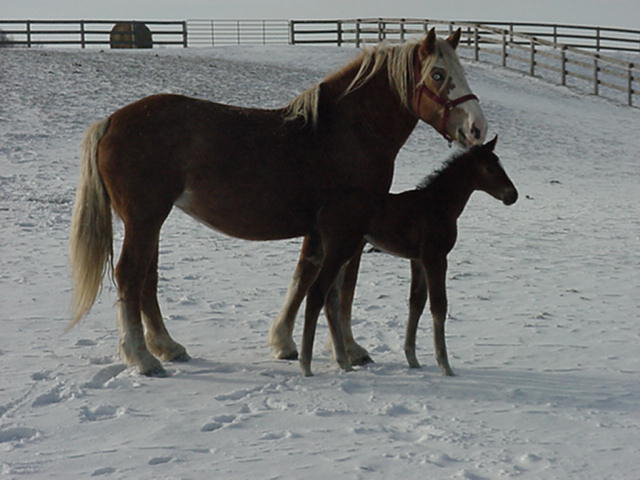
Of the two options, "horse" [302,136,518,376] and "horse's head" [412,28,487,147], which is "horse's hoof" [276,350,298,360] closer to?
"horse" [302,136,518,376]

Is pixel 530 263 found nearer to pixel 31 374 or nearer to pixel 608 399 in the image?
pixel 608 399

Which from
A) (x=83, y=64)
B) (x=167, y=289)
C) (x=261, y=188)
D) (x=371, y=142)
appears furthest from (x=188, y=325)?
(x=83, y=64)

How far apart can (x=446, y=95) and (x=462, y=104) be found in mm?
105

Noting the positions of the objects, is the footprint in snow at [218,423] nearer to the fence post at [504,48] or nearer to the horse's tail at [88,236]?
the horse's tail at [88,236]

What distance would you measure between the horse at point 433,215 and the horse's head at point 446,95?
0.18 m

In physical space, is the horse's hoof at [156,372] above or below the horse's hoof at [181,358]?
above

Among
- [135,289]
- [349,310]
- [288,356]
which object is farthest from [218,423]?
[349,310]

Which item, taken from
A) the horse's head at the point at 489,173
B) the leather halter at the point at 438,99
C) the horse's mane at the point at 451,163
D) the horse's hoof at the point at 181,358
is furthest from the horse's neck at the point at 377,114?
the horse's hoof at the point at 181,358

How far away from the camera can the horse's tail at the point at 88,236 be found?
16.4 ft

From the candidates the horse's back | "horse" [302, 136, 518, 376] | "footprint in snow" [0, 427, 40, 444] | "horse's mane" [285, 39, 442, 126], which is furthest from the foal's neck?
"footprint in snow" [0, 427, 40, 444]

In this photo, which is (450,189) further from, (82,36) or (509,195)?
(82,36)

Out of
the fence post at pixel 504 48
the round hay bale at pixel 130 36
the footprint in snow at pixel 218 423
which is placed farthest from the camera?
the round hay bale at pixel 130 36

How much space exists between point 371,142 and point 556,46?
83.4 feet

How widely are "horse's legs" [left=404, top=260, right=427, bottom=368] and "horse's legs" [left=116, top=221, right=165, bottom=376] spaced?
1.48m
